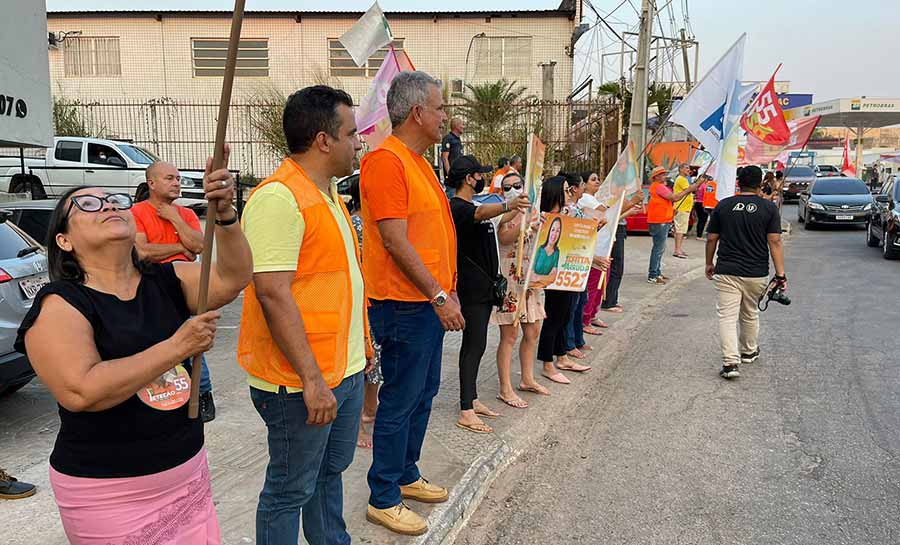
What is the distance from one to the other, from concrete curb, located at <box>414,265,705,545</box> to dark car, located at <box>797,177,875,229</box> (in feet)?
48.8

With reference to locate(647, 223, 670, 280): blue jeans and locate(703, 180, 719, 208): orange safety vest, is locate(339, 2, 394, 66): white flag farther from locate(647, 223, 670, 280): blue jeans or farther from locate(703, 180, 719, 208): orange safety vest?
locate(703, 180, 719, 208): orange safety vest

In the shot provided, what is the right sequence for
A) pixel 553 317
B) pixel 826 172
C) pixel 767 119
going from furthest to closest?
pixel 826 172 < pixel 767 119 < pixel 553 317

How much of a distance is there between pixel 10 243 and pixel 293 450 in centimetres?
382

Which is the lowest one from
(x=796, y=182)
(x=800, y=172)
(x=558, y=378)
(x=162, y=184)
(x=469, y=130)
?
(x=558, y=378)

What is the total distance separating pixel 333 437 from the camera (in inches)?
108

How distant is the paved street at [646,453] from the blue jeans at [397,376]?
0.28 metres

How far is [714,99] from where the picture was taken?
8.41 meters

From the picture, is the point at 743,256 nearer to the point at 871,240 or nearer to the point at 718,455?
the point at 718,455

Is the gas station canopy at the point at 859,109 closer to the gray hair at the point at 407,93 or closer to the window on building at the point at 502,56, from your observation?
the window on building at the point at 502,56

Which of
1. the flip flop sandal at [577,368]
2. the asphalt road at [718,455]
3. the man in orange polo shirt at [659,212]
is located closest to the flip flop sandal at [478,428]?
the asphalt road at [718,455]

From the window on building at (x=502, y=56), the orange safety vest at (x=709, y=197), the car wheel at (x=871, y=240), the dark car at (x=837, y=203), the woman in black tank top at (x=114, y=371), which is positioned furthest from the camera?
the window on building at (x=502, y=56)

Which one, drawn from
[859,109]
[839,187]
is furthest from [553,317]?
[859,109]

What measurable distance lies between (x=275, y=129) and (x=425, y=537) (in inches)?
778

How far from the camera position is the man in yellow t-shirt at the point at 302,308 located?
93.2 inches
